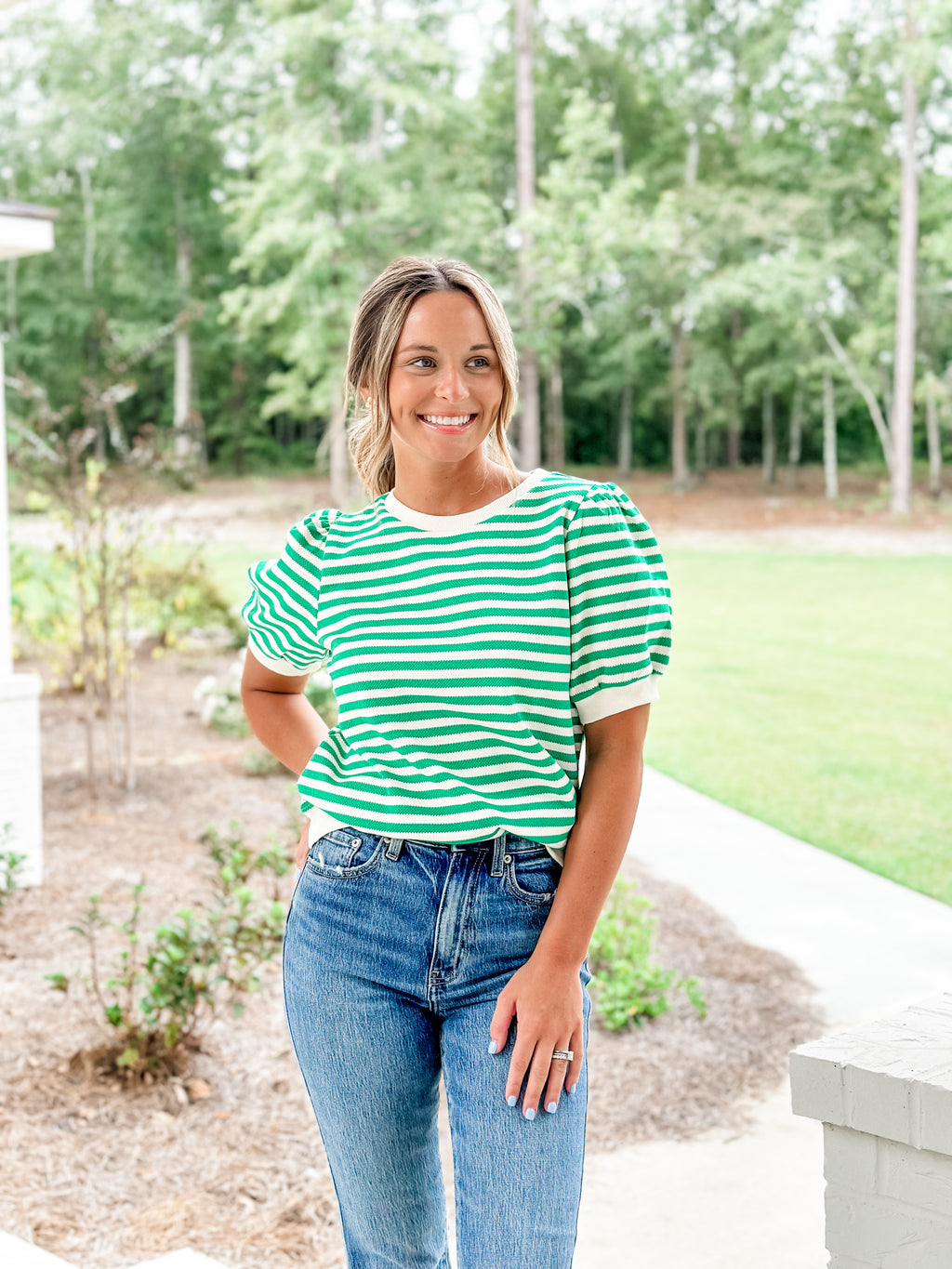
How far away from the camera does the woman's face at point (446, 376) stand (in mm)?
1333

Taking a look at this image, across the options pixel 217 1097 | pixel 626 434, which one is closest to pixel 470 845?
pixel 217 1097

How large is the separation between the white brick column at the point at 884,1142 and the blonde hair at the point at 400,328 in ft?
2.32

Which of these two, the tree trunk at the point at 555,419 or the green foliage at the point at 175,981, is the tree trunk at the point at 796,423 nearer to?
the tree trunk at the point at 555,419

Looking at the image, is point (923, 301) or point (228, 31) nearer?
point (923, 301)

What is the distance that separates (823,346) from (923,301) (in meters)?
2.42

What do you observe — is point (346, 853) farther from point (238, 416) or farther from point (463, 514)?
point (238, 416)

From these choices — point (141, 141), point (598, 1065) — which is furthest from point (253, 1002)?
point (141, 141)

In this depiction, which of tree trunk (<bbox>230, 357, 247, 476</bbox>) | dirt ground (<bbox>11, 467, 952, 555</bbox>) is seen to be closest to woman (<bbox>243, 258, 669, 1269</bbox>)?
dirt ground (<bbox>11, 467, 952, 555</bbox>)

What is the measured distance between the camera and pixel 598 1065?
3229mm

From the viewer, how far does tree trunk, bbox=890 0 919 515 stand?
50.3 feet

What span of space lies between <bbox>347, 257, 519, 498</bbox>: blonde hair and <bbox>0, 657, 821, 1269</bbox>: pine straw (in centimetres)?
166

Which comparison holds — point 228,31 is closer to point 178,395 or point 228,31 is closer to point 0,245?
point 178,395

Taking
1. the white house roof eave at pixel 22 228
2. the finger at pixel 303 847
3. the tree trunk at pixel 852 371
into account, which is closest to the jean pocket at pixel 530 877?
the finger at pixel 303 847

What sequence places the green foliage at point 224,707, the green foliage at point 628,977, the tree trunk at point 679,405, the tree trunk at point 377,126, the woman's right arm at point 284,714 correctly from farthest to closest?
the tree trunk at point 679,405, the tree trunk at point 377,126, the green foliage at point 224,707, the green foliage at point 628,977, the woman's right arm at point 284,714
